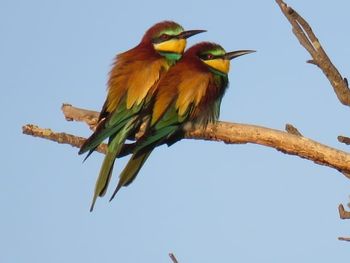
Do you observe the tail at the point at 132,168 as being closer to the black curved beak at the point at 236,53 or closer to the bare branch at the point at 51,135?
the bare branch at the point at 51,135

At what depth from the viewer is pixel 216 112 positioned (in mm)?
3295

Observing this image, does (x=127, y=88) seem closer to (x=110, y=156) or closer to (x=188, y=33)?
(x=110, y=156)

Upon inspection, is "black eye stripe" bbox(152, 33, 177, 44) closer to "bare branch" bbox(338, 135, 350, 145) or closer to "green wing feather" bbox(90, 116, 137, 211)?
"green wing feather" bbox(90, 116, 137, 211)

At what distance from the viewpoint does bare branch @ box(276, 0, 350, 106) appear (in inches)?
100

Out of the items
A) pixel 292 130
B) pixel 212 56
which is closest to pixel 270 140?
pixel 292 130

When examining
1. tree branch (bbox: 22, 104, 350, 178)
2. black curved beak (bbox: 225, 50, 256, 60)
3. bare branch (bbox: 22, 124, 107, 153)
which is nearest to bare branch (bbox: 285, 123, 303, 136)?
tree branch (bbox: 22, 104, 350, 178)

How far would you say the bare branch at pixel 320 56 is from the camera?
2.55 meters

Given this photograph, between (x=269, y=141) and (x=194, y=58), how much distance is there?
3.18 ft

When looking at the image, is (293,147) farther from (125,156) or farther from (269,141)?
Result: (125,156)

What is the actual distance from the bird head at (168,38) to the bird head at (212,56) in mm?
67

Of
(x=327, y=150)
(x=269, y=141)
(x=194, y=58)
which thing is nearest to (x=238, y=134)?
(x=269, y=141)

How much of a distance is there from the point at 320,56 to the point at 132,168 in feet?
3.38

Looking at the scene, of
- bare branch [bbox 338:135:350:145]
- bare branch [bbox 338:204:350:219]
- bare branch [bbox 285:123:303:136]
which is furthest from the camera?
bare branch [bbox 285:123:303:136]

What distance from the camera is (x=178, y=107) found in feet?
10.5
